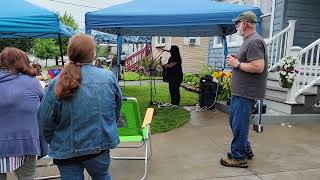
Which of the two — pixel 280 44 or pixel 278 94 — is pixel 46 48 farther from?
pixel 278 94

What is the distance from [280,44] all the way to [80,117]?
300 inches

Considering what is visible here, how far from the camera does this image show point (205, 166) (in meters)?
4.51

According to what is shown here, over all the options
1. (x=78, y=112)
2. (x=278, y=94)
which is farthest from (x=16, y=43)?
(x=78, y=112)

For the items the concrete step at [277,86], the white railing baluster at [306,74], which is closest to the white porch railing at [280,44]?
the concrete step at [277,86]

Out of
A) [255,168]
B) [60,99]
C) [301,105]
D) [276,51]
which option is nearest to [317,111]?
[301,105]

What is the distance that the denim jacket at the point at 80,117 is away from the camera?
2.24 metres

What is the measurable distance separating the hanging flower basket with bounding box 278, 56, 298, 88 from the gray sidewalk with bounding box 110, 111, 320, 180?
90cm

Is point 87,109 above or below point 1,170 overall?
above

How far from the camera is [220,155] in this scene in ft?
16.4

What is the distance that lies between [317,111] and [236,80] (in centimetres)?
389

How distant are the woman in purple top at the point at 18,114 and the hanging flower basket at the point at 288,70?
5.31 metres

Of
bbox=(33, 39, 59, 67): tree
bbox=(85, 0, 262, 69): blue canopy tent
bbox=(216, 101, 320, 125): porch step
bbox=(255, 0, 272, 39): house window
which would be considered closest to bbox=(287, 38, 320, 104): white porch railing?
bbox=(216, 101, 320, 125): porch step

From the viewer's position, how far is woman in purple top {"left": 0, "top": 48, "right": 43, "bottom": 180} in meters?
2.88

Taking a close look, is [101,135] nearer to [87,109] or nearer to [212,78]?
[87,109]
